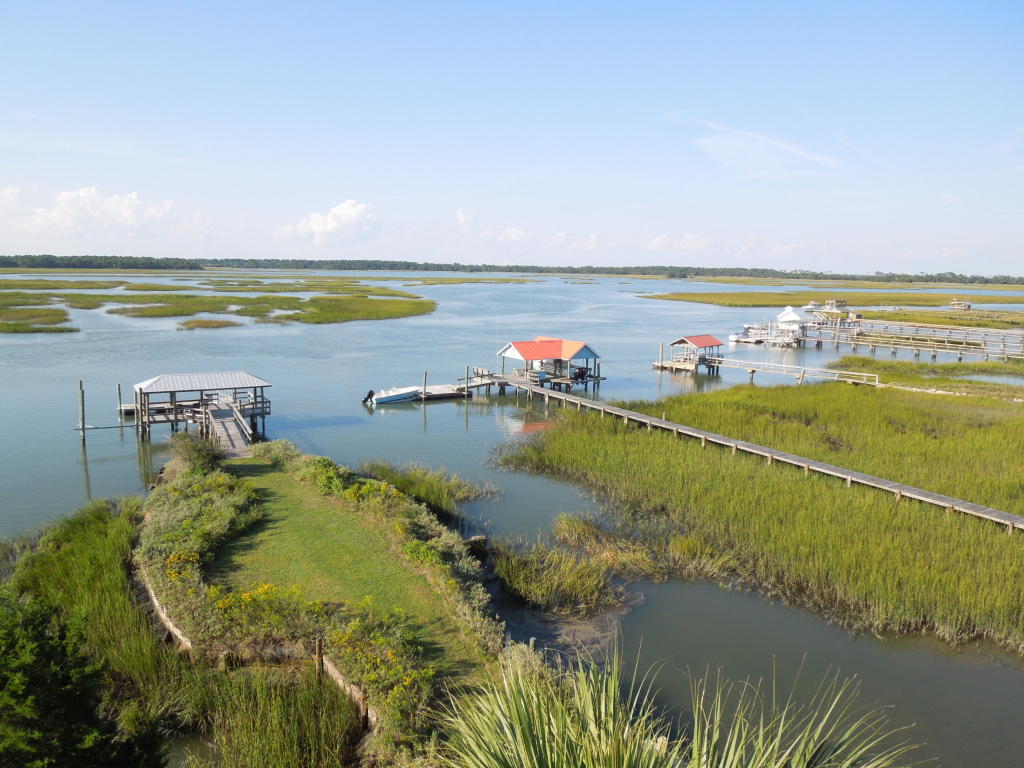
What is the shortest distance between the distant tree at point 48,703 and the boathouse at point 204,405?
17811mm

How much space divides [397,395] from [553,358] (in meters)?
8.77

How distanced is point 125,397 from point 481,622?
1122 inches

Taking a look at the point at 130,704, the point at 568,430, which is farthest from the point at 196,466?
the point at 568,430

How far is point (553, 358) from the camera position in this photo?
123 feet

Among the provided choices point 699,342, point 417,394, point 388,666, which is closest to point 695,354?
point 699,342

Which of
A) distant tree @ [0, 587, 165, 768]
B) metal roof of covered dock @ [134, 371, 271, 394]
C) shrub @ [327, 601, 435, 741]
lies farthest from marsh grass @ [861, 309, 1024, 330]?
distant tree @ [0, 587, 165, 768]

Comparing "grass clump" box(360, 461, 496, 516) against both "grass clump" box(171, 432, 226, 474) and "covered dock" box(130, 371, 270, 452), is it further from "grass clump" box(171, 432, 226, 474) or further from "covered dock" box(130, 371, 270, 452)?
"covered dock" box(130, 371, 270, 452)

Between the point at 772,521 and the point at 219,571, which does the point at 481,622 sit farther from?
the point at 772,521

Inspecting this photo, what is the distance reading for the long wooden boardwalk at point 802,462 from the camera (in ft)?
54.0

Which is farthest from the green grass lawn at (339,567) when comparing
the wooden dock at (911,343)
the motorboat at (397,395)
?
the wooden dock at (911,343)

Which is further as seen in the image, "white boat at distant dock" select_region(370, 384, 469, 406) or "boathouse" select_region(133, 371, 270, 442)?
"white boat at distant dock" select_region(370, 384, 469, 406)

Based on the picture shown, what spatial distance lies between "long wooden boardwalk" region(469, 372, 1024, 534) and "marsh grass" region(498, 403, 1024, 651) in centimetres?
35

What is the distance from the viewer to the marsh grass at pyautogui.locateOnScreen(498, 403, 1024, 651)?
13273 millimetres

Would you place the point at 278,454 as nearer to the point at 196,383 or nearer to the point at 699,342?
the point at 196,383
